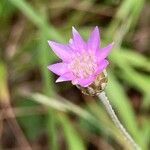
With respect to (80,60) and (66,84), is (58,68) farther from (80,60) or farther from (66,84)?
(66,84)

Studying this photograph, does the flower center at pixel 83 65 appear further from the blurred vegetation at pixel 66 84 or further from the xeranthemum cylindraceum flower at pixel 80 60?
the blurred vegetation at pixel 66 84

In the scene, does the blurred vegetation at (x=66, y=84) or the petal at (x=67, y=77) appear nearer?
the petal at (x=67, y=77)

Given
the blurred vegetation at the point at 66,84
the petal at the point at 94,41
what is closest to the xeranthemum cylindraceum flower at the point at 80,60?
the petal at the point at 94,41

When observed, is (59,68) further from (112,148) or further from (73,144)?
(112,148)

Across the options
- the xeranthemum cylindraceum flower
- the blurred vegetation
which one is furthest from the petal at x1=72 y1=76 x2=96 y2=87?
the blurred vegetation

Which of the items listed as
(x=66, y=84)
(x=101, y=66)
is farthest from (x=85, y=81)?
(x=66, y=84)

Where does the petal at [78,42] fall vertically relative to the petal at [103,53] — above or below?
above
